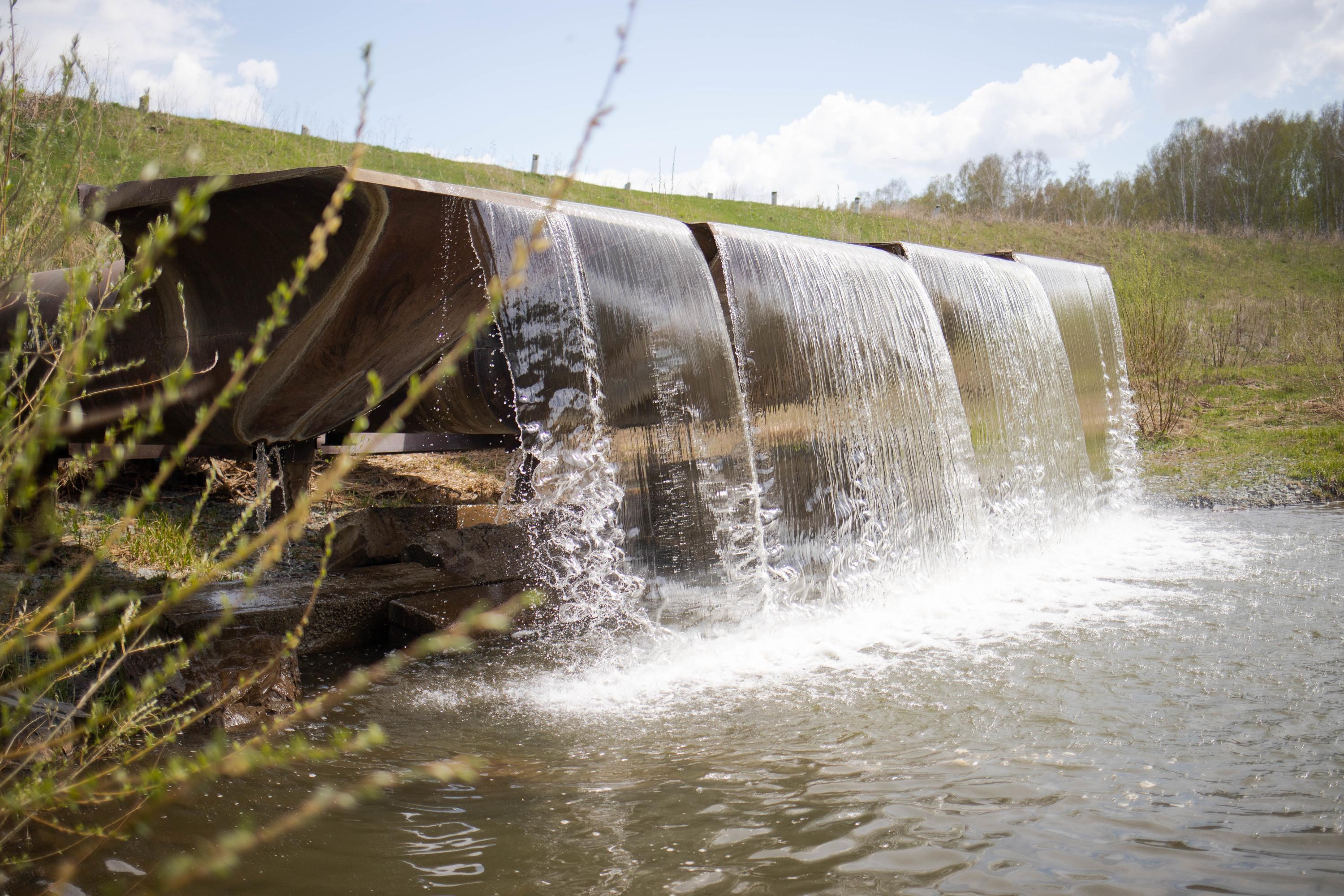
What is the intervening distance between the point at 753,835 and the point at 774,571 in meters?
2.83

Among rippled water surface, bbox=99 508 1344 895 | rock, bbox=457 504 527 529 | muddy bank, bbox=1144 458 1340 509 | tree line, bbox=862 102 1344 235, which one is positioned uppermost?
tree line, bbox=862 102 1344 235

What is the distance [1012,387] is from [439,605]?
5.73 m

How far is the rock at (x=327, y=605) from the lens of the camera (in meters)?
4.08

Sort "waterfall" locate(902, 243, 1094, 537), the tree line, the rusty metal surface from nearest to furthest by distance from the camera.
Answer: the rusty metal surface
"waterfall" locate(902, 243, 1094, 537)
the tree line

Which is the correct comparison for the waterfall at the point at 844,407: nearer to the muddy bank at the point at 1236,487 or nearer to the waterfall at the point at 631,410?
the waterfall at the point at 631,410

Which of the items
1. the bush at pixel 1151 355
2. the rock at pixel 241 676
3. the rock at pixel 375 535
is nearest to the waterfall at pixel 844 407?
the rock at pixel 375 535

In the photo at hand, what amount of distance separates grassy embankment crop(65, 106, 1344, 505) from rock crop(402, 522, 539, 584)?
2.61 m

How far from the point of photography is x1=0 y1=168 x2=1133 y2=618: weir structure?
4.06 metres

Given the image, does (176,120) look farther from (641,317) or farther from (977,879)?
(977,879)

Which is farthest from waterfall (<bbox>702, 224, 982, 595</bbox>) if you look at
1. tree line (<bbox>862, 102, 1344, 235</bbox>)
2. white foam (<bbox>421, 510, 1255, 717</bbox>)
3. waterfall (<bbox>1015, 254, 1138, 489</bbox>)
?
tree line (<bbox>862, 102, 1344, 235</bbox>)

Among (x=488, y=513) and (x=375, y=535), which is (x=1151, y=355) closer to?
(x=488, y=513)

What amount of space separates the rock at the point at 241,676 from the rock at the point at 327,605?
217 mm

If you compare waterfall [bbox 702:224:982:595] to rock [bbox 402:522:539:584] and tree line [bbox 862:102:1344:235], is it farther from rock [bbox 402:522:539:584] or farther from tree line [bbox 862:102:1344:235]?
Answer: tree line [bbox 862:102:1344:235]

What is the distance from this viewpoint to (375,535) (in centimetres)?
577
